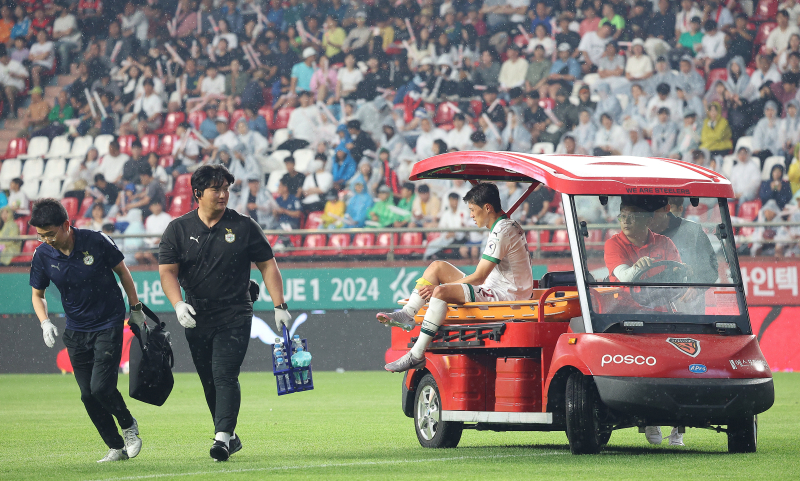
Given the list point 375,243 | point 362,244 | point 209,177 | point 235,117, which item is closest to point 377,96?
point 235,117

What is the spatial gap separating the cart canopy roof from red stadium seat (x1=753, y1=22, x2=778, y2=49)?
15058mm

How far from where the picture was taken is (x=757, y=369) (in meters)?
7.64

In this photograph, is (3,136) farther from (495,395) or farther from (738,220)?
(495,395)

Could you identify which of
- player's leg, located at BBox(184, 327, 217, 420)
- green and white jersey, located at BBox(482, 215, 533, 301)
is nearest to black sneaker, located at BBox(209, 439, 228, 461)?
player's leg, located at BBox(184, 327, 217, 420)

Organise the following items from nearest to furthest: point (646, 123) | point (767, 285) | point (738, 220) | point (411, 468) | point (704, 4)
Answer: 1. point (411, 468)
2. point (767, 285)
3. point (738, 220)
4. point (646, 123)
5. point (704, 4)

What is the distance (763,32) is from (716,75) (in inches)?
59.0

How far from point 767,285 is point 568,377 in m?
11.3

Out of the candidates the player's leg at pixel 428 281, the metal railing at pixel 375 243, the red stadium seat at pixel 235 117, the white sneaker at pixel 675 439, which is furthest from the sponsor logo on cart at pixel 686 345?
the red stadium seat at pixel 235 117

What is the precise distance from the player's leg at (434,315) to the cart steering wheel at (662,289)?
51.7 inches

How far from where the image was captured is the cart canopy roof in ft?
26.2

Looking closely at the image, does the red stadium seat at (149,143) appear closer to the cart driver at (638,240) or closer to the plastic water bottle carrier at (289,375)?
the plastic water bottle carrier at (289,375)

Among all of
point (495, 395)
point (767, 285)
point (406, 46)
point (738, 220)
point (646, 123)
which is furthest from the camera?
point (406, 46)

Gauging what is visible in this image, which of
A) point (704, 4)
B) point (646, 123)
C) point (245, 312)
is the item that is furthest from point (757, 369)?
point (704, 4)

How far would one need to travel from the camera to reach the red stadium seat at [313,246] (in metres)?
20.0
